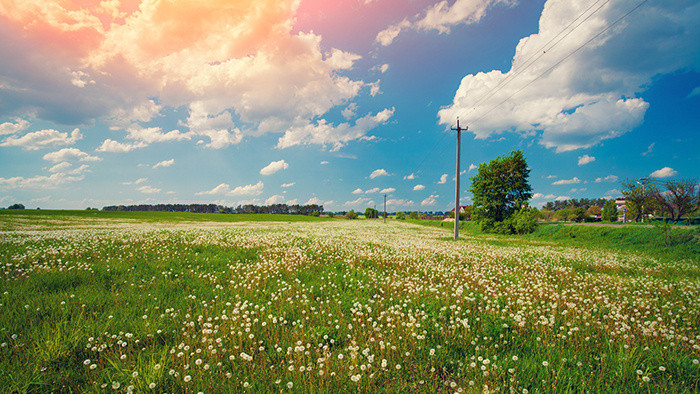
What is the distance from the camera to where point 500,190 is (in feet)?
139

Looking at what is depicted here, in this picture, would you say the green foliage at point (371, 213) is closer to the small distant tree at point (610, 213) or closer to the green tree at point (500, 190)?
the small distant tree at point (610, 213)

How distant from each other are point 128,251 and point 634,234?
38.8m

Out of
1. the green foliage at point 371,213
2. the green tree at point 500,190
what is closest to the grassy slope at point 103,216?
the green tree at point 500,190

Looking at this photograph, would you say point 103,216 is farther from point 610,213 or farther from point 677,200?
point 610,213

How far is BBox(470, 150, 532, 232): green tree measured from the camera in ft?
137

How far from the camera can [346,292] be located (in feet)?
21.0

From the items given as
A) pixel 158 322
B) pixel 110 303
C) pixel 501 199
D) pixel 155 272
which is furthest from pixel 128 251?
pixel 501 199

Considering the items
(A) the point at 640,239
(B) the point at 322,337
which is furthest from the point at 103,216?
(A) the point at 640,239

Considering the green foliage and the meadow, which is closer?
the meadow

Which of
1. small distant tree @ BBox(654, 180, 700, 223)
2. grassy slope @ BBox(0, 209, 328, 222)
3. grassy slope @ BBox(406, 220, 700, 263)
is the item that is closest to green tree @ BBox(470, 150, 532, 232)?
grassy slope @ BBox(406, 220, 700, 263)

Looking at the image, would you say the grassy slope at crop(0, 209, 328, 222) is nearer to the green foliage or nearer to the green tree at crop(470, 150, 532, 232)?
the green tree at crop(470, 150, 532, 232)

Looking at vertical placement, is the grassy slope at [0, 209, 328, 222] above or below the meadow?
below

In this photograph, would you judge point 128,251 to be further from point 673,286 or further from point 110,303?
point 673,286

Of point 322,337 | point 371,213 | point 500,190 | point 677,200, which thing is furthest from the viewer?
point 371,213
